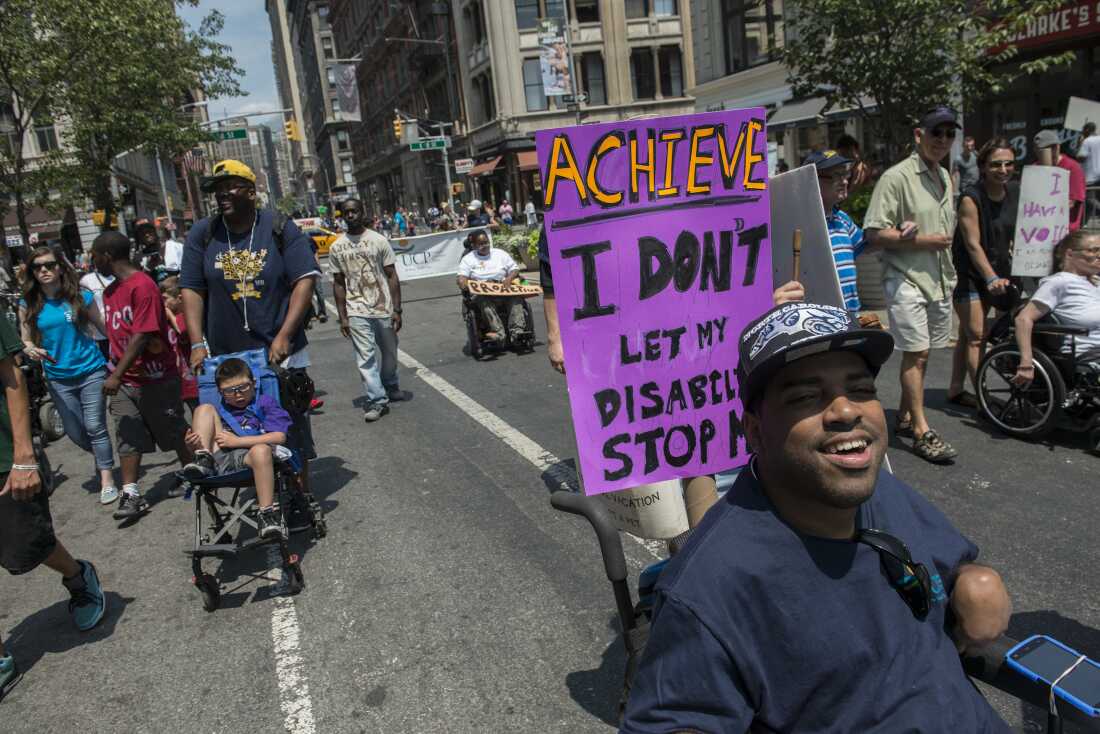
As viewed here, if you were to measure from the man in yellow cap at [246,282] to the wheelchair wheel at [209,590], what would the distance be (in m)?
0.92

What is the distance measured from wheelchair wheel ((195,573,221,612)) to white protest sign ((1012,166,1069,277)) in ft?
17.7

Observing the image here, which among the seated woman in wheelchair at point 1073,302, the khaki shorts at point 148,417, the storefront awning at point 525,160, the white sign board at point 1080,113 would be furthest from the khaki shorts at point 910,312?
the storefront awning at point 525,160

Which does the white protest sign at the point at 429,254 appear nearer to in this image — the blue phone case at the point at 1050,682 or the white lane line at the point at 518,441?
the white lane line at the point at 518,441

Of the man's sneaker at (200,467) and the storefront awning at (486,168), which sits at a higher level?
the storefront awning at (486,168)

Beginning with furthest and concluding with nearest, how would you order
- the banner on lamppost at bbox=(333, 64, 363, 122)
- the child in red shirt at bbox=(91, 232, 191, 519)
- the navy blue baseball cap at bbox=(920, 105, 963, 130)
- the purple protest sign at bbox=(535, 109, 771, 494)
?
the banner on lamppost at bbox=(333, 64, 363, 122)
the child in red shirt at bbox=(91, 232, 191, 519)
the navy blue baseball cap at bbox=(920, 105, 963, 130)
the purple protest sign at bbox=(535, 109, 771, 494)

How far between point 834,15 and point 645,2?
35.4 m

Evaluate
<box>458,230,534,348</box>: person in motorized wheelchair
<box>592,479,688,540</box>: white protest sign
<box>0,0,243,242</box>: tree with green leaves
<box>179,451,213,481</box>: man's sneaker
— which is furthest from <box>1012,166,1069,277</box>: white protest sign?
<box>0,0,243,242</box>: tree with green leaves

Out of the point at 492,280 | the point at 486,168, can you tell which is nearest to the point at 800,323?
the point at 492,280

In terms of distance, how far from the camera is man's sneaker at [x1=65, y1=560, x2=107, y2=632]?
395cm

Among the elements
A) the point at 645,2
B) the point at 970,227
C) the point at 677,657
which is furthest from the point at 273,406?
the point at 645,2

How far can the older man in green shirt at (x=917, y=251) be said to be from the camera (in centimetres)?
493

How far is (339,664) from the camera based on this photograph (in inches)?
135

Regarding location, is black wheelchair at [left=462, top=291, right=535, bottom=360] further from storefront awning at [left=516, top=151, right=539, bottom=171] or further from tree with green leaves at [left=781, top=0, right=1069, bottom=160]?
storefront awning at [left=516, top=151, right=539, bottom=171]

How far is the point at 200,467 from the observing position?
162 inches
